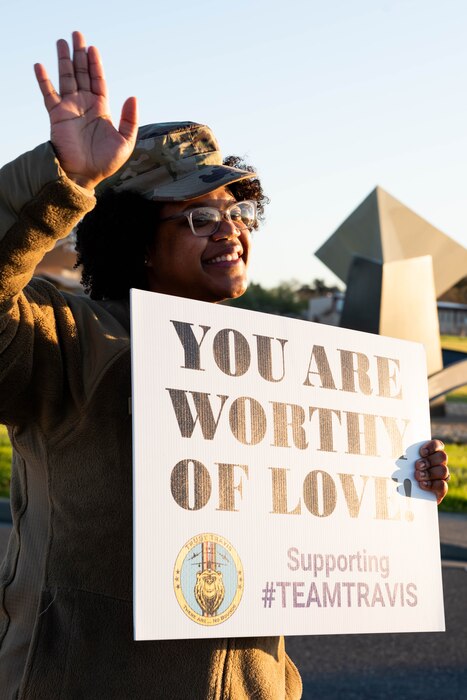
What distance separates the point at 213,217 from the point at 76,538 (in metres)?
0.70

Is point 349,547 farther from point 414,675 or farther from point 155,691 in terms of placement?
point 414,675

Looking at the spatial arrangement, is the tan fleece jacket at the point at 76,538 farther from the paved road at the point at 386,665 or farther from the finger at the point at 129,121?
the paved road at the point at 386,665

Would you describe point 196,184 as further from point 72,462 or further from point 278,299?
point 278,299

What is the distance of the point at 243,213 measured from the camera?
2102 millimetres

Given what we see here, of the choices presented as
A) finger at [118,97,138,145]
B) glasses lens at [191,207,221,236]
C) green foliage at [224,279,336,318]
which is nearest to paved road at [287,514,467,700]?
glasses lens at [191,207,221,236]

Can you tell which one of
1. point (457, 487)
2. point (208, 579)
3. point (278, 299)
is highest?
point (278, 299)

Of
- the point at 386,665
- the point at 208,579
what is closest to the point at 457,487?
the point at 386,665

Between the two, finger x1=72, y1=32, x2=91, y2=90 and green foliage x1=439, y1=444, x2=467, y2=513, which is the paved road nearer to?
green foliage x1=439, y1=444, x2=467, y2=513

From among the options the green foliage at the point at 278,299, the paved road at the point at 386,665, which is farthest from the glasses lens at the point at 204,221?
the green foliage at the point at 278,299

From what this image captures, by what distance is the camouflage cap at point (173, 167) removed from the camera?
201 centimetres

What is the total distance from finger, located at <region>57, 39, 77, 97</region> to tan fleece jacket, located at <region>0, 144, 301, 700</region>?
124 mm

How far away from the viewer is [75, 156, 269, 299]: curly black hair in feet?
6.77

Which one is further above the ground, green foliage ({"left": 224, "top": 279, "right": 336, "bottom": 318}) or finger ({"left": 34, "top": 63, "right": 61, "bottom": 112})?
green foliage ({"left": 224, "top": 279, "right": 336, "bottom": 318})

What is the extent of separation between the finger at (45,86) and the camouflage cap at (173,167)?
408mm
